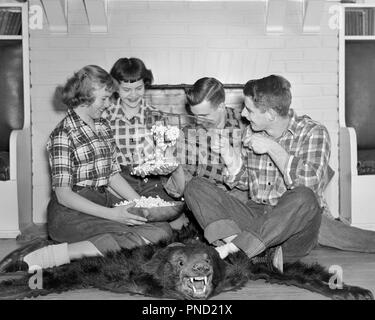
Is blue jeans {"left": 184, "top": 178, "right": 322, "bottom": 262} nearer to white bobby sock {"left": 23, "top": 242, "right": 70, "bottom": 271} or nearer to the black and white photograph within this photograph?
the black and white photograph

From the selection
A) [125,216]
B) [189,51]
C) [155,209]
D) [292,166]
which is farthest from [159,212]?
[189,51]

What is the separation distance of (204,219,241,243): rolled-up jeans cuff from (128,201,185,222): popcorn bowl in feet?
0.67

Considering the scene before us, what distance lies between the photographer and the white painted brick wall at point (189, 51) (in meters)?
3.10

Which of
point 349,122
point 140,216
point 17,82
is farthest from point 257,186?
point 17,82

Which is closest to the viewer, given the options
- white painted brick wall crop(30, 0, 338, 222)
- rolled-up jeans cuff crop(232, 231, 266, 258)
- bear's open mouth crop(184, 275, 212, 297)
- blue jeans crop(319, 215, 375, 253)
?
bear's open mouth crop(184, 275, 212, 297)

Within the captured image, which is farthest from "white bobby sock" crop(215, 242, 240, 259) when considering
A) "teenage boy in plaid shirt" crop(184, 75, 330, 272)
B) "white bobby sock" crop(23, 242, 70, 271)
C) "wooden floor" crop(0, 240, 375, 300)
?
"white bobby sock" crop(23, 242, 70, 271)

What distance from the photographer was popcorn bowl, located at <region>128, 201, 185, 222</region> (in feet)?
6.58

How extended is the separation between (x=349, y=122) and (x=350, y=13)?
1.76 feet

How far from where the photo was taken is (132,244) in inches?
Answer: 80.2

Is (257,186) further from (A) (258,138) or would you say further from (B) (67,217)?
(B) (67,217)

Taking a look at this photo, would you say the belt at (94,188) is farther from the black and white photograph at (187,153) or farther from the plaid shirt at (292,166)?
the plaid shirt at (292,166)

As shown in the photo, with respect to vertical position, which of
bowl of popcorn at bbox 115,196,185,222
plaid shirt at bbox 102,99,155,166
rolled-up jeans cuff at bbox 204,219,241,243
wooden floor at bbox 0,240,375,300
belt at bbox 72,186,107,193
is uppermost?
plaid shirt at bbox 102,99,155,166

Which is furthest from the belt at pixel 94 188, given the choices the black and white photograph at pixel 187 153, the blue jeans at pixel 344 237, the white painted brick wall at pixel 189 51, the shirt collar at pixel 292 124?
the white painted brick wall at pixel 189 51
